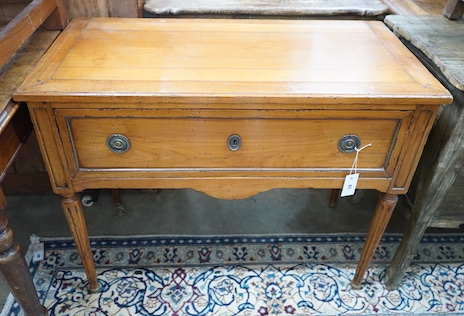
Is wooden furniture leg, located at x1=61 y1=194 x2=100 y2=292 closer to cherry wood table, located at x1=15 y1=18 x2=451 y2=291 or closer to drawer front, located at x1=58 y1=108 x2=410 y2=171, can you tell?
cherry wood table, located at x1=15 y1=18 x2=451 y2=291

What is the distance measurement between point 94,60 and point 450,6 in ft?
3.44

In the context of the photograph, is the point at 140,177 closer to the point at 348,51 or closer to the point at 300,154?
the point at 300,154

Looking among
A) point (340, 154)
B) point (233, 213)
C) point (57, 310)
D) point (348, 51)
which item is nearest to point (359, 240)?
point (233, 213)

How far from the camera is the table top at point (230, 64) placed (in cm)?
85

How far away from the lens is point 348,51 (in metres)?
1.04

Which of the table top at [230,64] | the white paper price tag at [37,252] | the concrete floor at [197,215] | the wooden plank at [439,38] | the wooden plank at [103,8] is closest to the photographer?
the table top at [230,64]

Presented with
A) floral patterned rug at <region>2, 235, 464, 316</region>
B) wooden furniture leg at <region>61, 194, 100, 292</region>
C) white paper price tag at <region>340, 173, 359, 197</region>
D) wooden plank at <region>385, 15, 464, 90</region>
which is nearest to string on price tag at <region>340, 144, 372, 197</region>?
white paper price tag at <region>340, 173, 359, 197</region>

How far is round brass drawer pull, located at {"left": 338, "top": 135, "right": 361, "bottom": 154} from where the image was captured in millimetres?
948

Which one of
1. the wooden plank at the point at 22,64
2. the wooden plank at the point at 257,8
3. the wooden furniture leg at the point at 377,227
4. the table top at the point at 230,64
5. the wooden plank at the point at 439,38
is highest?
the wooden plank at the point at 439,38

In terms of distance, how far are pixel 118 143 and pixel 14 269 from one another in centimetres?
38

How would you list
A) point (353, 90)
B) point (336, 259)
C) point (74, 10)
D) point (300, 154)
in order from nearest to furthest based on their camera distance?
point (353, 90) → point (300, 154) → point (74, 10) → point (336, 259)

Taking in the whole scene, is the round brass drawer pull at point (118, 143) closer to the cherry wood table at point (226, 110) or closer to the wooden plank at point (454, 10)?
the cherry wood table at point (226, 110)

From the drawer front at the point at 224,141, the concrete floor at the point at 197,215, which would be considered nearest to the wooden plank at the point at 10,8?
the drawer front at the point at 224,141

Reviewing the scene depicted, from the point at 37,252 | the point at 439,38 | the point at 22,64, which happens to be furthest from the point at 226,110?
the point at 37,252
